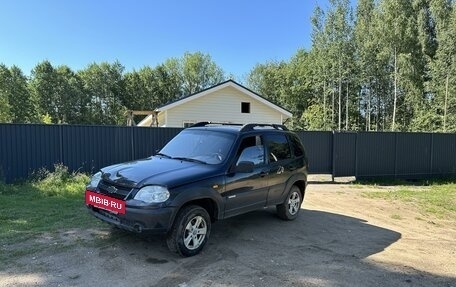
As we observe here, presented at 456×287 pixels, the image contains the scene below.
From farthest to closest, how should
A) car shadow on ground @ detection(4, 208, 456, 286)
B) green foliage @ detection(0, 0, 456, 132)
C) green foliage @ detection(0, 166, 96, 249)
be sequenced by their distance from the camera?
green foliage @ detection(0, 0, 456, 132)
green foliage @ detection(0, 166, 96, 249)
car shadow on ground @ detection(4, 208, 456, 286)

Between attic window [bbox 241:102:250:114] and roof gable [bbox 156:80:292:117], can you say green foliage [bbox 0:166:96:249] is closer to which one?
roof gable [bbox 156:80:292:117]

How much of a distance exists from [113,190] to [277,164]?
2920 mm

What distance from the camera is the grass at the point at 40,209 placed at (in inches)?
219

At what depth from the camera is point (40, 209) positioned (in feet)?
24.1

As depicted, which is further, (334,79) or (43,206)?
(334,79)

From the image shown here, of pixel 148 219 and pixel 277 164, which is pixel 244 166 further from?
pixel 148 219

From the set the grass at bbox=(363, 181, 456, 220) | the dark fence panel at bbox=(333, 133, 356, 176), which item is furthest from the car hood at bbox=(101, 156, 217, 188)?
the dark fence panel at bbox=(333, 133, 356, 176)

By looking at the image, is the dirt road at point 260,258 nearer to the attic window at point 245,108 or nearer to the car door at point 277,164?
the car door at point 277,164

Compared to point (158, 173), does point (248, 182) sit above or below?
below

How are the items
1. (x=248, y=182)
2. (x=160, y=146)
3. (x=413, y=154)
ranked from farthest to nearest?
1. (x=413, y=154)
2. (x=160, y=146)
3. (x=248, y=182)

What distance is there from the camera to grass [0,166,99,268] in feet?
18.2

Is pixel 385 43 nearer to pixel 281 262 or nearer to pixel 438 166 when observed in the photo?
pixel 438 166

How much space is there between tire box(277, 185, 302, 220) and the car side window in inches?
50.0

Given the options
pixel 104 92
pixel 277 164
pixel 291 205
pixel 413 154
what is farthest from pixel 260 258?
pixel 104 92
